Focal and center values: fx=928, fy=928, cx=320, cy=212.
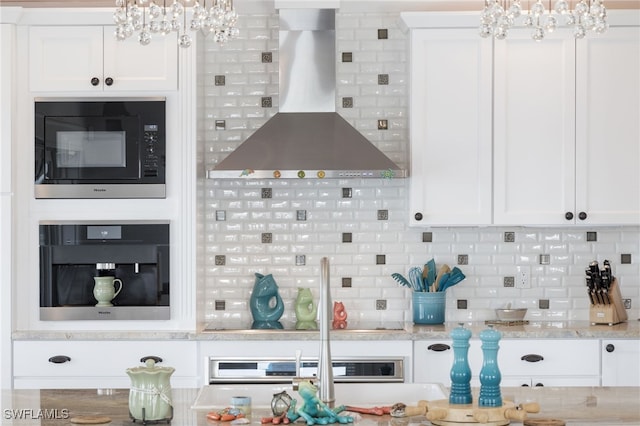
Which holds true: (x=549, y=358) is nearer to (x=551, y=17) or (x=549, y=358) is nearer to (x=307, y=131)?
(x=307, y=131)

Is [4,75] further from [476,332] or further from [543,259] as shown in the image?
[543,259]

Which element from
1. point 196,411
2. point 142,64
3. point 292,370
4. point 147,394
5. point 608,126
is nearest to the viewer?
point 147,394

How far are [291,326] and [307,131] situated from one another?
113 cm

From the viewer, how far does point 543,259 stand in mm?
5270

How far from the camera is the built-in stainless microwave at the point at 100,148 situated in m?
4.79

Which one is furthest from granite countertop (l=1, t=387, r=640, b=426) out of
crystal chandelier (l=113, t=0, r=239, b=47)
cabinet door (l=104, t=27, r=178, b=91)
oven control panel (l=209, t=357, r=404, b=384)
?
cabinet door (l=104, t=27, r=178, b=91)

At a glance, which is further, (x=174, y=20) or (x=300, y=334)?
(x=300, y=334)

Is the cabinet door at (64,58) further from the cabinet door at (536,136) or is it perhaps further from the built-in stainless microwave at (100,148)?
the cabinet door at (536,136)

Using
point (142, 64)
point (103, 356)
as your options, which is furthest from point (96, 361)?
point (142, 64)

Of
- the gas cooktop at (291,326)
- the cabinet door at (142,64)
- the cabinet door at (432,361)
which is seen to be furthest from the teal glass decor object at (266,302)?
the cabinet door at (142,64)

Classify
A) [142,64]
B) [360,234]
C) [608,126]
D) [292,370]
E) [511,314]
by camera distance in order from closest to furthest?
[292,370] < [142,64] < [608,126] < [511,314] < [360,234]

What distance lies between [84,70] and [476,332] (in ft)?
8.02

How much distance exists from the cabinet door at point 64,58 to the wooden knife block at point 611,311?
289 centimetres

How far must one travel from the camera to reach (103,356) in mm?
4672
